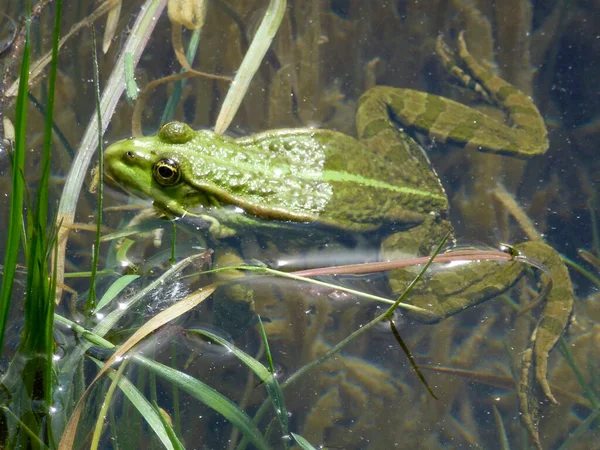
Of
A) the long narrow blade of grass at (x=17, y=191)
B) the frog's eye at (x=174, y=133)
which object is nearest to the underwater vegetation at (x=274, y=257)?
the long narrow blade of grass at (x=17, y=191)

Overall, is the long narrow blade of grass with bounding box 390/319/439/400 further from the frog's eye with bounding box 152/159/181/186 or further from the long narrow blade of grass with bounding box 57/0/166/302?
the long narrow blade of grass with bounding box 57/0/166/302

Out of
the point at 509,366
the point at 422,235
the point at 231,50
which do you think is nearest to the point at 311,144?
the point at 422,235

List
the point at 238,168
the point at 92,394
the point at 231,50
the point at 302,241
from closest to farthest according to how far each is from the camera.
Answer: the point at 92,394 < the point at 238,168 < the point at 302,241 < the point at 231,50

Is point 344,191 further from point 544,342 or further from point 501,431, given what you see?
point 501,431

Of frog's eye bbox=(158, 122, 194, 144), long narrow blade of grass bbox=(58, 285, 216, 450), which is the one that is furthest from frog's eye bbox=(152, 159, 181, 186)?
long narrow blade of grass bbox=(58, 285, 216, 450)

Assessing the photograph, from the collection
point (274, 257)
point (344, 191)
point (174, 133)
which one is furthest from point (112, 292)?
point (344, 191)

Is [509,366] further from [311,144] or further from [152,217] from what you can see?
[152,217]
